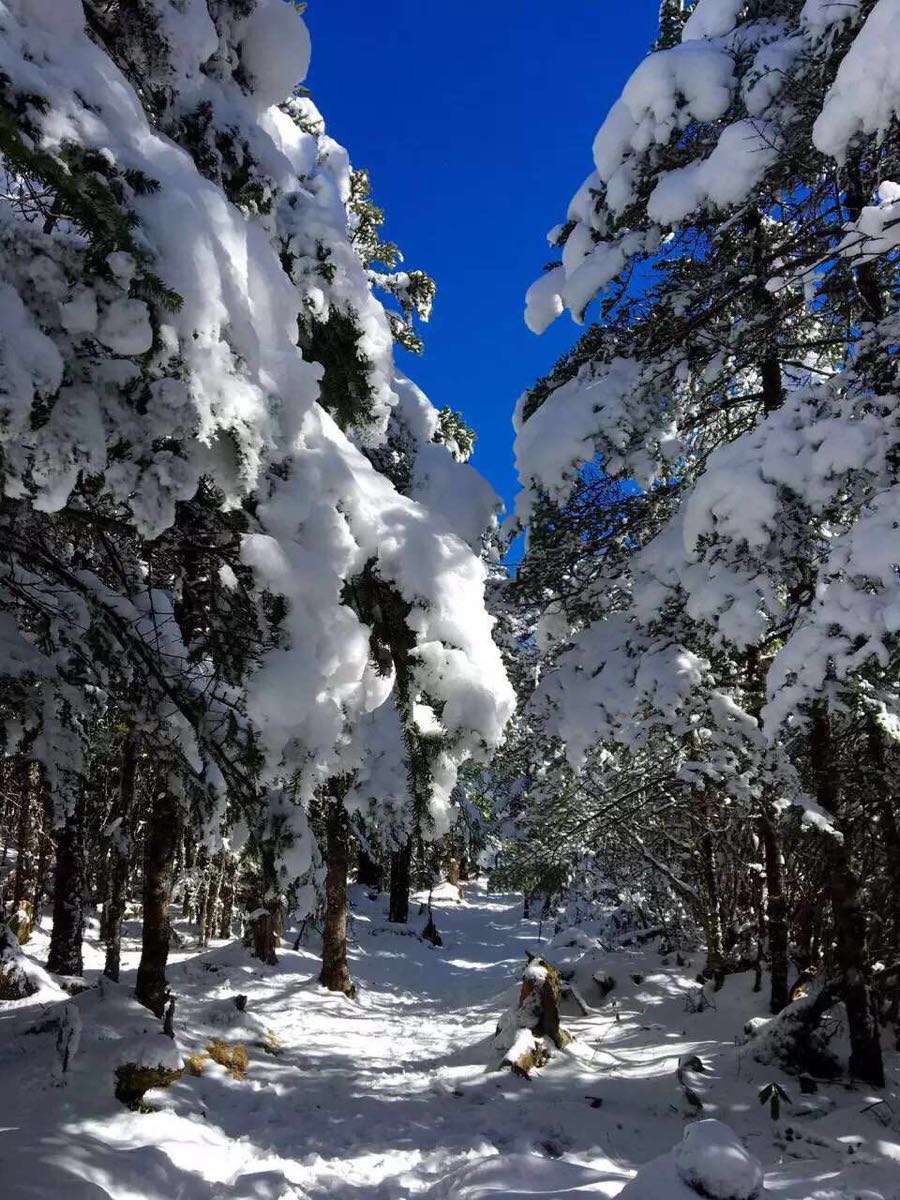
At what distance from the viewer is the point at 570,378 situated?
27.3ft

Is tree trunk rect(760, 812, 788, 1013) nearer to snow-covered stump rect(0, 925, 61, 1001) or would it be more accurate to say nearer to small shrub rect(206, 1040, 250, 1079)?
small shrub rect(206, 1040, 250, 1079)

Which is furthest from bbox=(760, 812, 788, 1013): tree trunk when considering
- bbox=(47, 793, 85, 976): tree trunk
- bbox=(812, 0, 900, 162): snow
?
bbox=(47, 793, 85, 976): tree trunk

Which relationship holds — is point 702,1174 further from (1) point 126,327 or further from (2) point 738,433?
(2) point 738,433

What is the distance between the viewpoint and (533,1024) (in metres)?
8.20

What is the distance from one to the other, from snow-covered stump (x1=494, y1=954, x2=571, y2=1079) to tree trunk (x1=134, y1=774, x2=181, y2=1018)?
363 centimetres

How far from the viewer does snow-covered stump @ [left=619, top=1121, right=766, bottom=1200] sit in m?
3.75

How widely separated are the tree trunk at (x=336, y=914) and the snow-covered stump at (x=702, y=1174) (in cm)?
836

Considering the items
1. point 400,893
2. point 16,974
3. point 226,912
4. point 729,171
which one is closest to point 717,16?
point 729,171

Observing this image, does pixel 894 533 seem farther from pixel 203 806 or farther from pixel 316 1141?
pixel 316 1141

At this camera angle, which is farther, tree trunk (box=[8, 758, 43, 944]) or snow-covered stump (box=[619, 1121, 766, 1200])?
tree trunk (box=[8, 758, 43, 944])

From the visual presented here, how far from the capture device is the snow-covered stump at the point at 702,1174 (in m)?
3.75

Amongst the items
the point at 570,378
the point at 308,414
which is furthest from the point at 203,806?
the point at 570,378

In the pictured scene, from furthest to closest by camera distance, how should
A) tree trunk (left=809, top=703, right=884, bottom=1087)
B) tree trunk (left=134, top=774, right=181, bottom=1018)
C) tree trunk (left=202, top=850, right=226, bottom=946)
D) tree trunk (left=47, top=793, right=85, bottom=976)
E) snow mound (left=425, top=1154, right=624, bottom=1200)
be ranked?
tree trunk (left=202, top=850, right=226, bottom=946)
tree trunk (left=47, top=793, right=85, bottom=976)
tree trunk (left=134, top=774, right=181, bottom=1018)
tree trunk (left=809, top=703, right=884, bottom=1087)
snow mound (left=425, top=1154, right=624, bottom=1200)

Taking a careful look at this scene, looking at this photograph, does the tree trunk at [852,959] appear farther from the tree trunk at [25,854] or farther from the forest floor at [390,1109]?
the tree trunk at [25,854]
